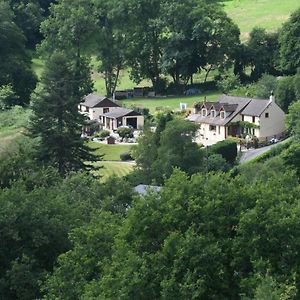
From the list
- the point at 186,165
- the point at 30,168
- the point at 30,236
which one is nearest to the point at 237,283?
the point at 30,236

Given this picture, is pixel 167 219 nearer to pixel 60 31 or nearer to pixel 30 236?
pixel 30 236

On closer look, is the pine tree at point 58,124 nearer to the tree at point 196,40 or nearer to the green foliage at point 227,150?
the green foliage at point 227,150

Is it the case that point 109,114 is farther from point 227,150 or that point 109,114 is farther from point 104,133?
point 227,150

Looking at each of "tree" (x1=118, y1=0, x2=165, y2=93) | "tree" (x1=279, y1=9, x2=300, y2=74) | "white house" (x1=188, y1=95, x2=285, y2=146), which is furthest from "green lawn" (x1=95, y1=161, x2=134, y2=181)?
"tree" (x1=118, y1=0, x2=165, y2=93)

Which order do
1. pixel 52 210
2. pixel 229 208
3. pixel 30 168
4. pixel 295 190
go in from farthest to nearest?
pixel 30 168
pixel 52 210
pixel 295 190
pixel 229 208

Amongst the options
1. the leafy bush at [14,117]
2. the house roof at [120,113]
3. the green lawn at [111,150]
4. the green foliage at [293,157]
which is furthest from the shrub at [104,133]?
the green foliage at [293,157]

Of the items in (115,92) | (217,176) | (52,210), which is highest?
(217,176)

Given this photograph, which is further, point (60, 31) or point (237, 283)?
point (60, 31)

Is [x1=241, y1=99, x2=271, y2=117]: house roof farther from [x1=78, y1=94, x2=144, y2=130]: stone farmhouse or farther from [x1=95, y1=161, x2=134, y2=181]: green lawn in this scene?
[x1=95, y1=161, x2=134, y2=181]: green lawn
